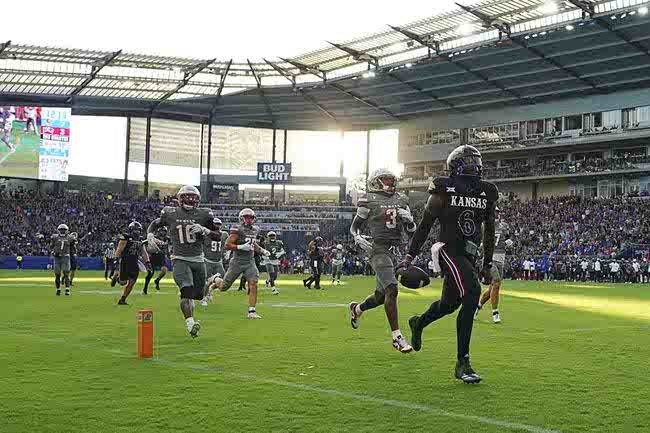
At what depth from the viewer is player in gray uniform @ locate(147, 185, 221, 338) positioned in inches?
486

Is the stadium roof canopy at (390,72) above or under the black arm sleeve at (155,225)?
above

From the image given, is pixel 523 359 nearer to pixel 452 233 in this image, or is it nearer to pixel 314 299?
pixel 452 233

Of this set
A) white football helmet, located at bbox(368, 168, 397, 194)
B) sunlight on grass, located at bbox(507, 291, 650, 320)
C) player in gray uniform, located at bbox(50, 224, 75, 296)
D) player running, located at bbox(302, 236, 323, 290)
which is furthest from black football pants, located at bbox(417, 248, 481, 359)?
player running, located at bbox(302, 236, 323, 290)

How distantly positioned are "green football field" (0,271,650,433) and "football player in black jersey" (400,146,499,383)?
2.81ft

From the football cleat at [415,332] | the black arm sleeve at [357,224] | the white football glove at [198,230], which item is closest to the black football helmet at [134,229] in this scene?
the white football glove at [198,230]

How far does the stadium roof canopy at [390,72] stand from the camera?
5178 centimetres

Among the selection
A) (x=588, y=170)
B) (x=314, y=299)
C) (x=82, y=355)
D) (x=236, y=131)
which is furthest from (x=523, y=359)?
(x=236, y=131)

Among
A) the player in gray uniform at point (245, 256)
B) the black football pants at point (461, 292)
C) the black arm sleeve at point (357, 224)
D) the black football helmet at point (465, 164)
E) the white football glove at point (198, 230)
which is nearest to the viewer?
the black football pants at point (461, 292)

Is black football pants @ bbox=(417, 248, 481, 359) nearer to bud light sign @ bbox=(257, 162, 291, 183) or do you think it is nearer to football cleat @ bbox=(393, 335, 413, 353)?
football cleat @ bbox=(393, 335, 413, 353)

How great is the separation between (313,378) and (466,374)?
1.63m

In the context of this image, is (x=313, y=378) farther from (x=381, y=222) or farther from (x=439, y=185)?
(x=381, y=222)

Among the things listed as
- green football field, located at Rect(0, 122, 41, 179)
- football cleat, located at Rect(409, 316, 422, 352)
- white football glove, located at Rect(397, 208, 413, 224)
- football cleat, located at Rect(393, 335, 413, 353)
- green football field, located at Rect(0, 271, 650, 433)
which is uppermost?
green football field, located at Rect(0, 122, 41, 179)

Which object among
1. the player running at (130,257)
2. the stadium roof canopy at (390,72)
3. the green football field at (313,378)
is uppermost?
the stadium roof canopy at (390,72)

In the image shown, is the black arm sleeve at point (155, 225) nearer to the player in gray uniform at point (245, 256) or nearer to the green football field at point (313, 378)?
the green football field at point (313, 378)
